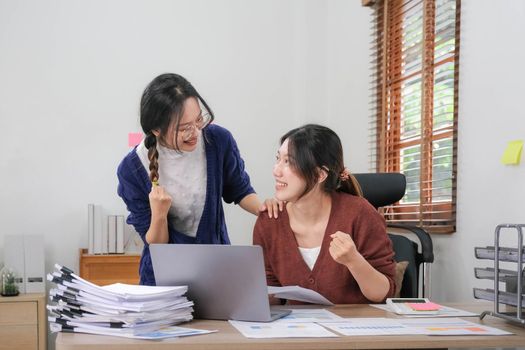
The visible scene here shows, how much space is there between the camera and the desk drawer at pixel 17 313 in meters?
3.47

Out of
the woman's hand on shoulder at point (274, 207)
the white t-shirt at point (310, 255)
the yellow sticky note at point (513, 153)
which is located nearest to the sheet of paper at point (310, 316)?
the white t-shirt at point (310, 255)

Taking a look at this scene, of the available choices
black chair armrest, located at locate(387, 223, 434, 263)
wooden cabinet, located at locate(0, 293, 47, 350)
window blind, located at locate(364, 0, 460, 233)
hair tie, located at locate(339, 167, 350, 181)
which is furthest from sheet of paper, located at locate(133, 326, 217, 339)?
wooden cabinet, located at locate(0, 293, 47, 350)

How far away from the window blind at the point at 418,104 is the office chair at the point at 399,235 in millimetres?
338

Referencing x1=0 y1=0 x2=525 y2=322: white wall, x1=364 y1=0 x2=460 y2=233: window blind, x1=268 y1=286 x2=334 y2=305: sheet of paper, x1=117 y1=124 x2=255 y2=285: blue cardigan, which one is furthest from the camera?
x1=0 y1=0 x2=525 y2=322: white wall

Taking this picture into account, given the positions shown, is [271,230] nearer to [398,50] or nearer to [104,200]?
[398,50]

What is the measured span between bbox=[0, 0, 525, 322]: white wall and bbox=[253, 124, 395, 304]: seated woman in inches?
72.3

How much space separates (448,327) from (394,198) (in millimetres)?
970

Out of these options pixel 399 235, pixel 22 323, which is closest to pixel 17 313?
pixel 22 323

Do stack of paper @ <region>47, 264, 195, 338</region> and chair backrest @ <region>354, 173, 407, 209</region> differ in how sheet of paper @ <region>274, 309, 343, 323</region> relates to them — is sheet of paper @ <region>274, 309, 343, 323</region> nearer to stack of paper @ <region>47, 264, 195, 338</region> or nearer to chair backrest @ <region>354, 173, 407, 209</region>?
stack of paper @ <region>47, 264, 195, 338</region>

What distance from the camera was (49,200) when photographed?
395 centimetres

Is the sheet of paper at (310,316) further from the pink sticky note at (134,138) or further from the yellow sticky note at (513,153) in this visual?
the pink sticky note at (134,138)

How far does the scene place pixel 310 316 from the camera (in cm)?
155

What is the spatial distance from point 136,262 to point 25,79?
1.28 m

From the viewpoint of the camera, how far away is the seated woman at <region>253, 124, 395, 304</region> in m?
1.82
